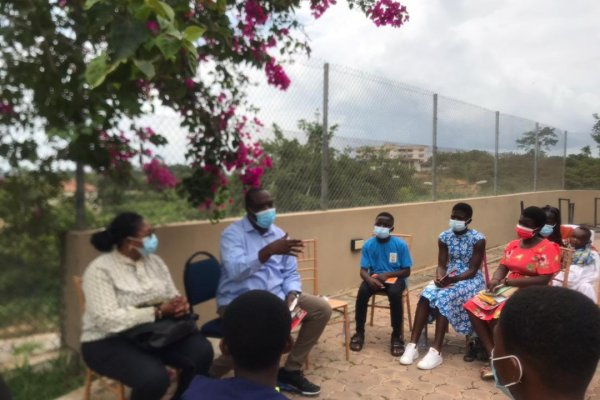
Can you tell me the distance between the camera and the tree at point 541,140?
1275 cm

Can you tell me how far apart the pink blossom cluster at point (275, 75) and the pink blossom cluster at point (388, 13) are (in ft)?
2.97

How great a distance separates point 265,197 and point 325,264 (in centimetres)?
254

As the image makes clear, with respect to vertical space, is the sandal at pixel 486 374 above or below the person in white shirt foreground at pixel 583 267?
below

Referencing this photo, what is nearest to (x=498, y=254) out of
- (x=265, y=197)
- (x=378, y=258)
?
(x=378, y=258)

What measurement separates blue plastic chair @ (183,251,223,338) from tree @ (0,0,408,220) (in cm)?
62

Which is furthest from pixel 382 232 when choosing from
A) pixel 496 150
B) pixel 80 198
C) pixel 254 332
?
pixel 496 150

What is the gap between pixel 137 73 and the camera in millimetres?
2021

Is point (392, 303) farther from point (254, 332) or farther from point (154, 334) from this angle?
point (254, 332)

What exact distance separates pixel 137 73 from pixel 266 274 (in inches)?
81.3

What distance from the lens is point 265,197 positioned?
3676 mm

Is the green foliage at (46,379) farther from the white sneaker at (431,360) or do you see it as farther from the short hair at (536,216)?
the short hair at (536,216)

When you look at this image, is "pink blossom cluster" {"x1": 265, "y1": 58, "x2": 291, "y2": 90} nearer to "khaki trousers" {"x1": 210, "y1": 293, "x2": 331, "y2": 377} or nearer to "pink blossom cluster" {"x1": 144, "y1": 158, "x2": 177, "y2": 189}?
"pink blossom cluster" {"x1": 144, "y1": 158, "x2": 177, "y2": 189}

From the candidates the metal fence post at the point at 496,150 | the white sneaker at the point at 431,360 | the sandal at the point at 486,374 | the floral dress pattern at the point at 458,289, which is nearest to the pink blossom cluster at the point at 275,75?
the floral dress pattern at the point at 458,289

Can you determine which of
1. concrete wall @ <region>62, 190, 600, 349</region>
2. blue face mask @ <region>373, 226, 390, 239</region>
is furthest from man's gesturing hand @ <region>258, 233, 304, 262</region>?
blue face mask @ <region>373, 226, 390, 239</region>
